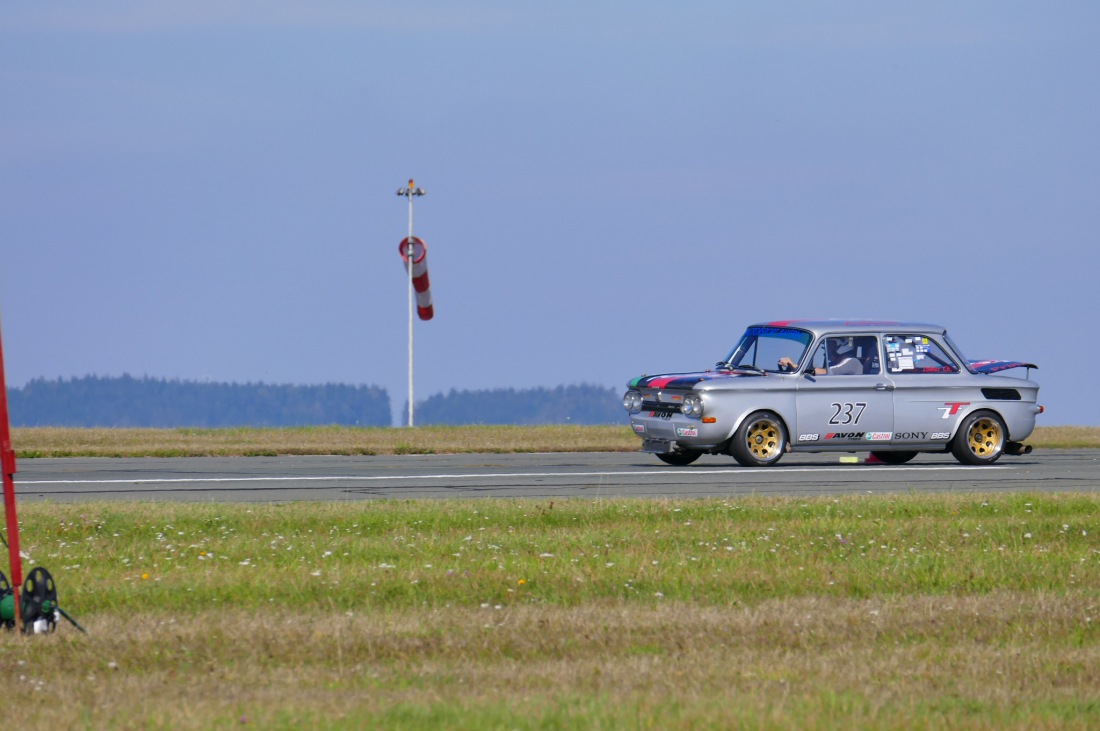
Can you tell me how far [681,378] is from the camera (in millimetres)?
17344

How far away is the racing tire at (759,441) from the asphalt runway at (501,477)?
0.25 metres

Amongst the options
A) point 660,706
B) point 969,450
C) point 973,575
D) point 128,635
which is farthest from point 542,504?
point 969,450

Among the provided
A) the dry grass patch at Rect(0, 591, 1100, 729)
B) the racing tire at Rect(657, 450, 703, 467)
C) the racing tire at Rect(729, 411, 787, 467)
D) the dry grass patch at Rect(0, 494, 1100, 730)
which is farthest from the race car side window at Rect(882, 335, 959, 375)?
the dry grass patch at Rect(0, 591, 1100, 729)

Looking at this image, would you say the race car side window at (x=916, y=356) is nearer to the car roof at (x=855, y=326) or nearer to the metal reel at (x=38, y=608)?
the car roof at (x=855, y=326)

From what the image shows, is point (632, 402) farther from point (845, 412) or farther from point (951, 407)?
point (951, 407)

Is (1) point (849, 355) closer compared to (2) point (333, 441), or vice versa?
(1) point (849, 355)

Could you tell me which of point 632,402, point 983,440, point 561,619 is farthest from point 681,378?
point 561,619

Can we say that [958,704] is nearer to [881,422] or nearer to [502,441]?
[881,422]

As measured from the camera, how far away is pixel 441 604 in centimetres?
758

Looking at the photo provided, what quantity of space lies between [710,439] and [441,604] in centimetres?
963

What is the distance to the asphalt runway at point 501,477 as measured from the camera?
13977 millimetres

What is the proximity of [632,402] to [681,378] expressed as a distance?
1.07 meters

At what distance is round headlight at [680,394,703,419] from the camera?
16.8m

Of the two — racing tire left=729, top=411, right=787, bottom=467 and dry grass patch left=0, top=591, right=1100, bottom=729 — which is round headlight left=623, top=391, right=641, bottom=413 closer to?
racing tire left=729, top=411, right=787, bottom=467
